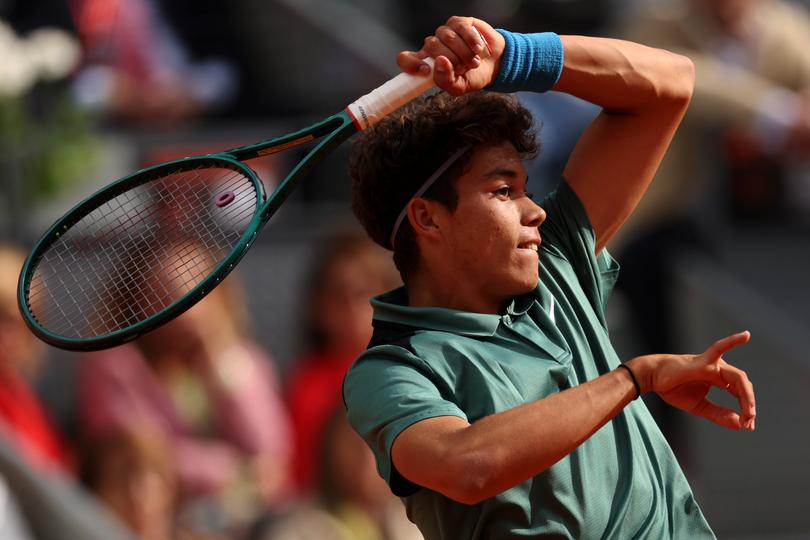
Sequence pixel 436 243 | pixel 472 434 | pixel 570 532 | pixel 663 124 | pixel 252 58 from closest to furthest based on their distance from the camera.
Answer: pixel 472 434, pixel 570 532, pixel 436 243, pixel 663 124, pixel 252 58

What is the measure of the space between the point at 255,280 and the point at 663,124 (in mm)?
4104

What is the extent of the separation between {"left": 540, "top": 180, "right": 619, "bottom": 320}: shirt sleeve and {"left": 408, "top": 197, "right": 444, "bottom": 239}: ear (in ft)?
0.76

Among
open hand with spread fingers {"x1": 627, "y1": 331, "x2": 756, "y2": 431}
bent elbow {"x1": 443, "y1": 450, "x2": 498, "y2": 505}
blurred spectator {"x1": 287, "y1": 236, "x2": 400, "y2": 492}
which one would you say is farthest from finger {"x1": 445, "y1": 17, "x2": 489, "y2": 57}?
blurred spectator {"x1": 287, "y1": 236, "x2": 400, "y2": 492}

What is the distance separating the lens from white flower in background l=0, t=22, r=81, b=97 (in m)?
6.40

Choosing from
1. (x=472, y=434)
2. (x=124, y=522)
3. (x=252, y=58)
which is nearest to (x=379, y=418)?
(x=472, y=434)

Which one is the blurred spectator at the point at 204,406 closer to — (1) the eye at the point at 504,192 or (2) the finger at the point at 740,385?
(1) the eye at the point at 504,192

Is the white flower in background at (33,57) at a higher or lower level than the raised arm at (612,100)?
higher

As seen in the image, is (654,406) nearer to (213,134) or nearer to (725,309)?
(725,309)

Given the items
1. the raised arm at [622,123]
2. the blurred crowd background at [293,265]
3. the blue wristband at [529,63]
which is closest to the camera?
the blue wristband at [529,63]

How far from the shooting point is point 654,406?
6484mm

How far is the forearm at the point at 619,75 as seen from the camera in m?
2.55

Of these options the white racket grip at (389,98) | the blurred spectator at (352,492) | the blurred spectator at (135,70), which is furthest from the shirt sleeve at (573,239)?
the blurred spectator at (135,70)

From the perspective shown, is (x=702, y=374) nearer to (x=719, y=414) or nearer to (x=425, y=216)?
(x=719, y=414)

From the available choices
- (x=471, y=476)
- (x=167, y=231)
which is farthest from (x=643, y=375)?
(x=167, y=231)
